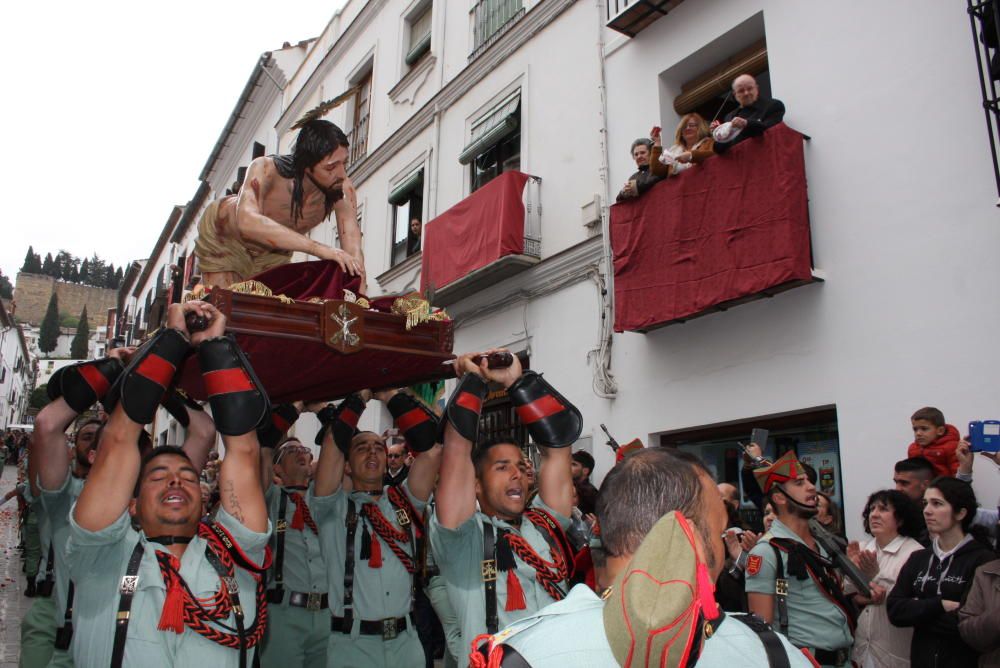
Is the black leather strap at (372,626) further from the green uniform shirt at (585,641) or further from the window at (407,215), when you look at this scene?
the window at (407,215)

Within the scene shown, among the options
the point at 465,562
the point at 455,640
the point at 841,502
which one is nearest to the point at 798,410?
the point at 841,502

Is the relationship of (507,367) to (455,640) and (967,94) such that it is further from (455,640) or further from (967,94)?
(967,94)

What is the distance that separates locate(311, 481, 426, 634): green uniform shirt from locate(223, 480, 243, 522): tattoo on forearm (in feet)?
5.26

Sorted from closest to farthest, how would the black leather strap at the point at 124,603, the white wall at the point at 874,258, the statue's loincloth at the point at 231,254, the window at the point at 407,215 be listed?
the black leather strap at the point at 124,603, the statue's loincloth at the point at 231,254, the white wall at the point at 874,258, the window at the point at 407,215

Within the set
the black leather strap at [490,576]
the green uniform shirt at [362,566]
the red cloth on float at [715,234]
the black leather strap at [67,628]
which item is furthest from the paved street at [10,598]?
the red cloth on float at [715,234]

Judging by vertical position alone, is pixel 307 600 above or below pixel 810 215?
below

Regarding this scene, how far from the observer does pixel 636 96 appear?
8.35m

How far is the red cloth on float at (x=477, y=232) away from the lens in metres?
9.05

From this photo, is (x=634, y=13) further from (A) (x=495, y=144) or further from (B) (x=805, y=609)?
(B) (x=805, y=609)

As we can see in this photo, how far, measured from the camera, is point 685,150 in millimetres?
7133

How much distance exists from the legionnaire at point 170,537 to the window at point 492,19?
898cm

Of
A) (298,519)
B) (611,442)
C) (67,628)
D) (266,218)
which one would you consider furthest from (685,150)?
(67,628)

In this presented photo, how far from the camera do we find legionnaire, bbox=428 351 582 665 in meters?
2.84

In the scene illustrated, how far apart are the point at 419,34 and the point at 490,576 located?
40.3ft
